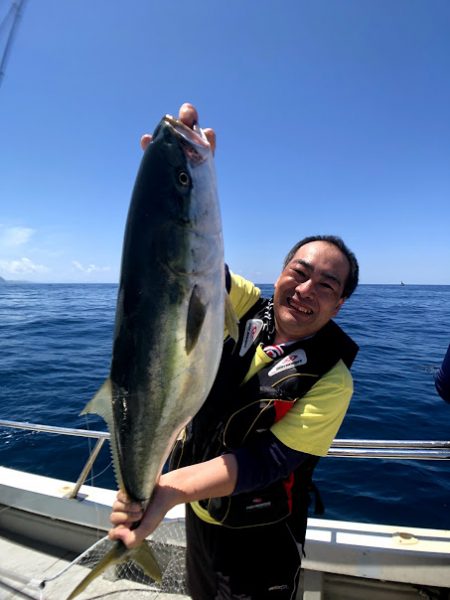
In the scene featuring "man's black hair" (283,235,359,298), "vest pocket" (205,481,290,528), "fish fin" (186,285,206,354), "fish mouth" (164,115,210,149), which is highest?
"fish mouth" (164,115,210,149)

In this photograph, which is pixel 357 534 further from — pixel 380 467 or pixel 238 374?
pixel 380 467

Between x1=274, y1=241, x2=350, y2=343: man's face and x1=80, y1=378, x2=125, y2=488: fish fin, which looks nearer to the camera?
x1=80, y1=378, x2=125, y2=488: fish fin

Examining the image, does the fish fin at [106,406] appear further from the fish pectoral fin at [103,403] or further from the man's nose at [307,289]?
the man's nose at [307,289]

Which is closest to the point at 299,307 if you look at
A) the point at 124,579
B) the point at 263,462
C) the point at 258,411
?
the point at 258,411

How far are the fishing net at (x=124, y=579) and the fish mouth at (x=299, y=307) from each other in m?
2.81

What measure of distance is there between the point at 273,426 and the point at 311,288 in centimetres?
84

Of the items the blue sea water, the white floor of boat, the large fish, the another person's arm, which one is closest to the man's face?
the large fish

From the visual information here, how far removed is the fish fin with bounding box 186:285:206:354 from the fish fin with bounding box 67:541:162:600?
38.7 inches

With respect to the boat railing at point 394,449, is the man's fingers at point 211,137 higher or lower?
higher

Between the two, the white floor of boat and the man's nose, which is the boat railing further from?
the white floor of boat

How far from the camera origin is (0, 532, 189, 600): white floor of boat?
357cm

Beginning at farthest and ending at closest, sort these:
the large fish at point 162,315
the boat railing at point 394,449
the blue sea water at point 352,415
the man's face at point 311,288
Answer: the blue sea water at point 352,415 → the boat railing at point 394,449 → the man's face at point 311,288 → the large fish at point 162,315

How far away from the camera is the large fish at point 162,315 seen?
1768 millimetres

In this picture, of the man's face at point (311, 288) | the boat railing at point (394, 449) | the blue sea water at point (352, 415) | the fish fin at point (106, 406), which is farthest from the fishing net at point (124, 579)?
the man's face at point (311, 288)
